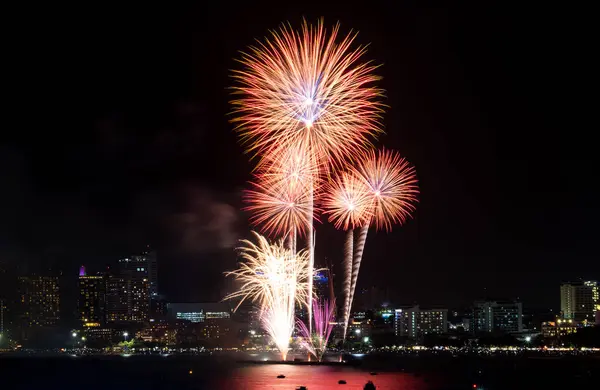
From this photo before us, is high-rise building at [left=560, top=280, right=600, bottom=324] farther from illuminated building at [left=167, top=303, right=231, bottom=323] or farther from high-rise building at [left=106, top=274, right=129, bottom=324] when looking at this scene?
high-rise building at [left=106, top=274, right=129, bottom=324]

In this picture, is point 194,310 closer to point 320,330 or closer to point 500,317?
point 500,317

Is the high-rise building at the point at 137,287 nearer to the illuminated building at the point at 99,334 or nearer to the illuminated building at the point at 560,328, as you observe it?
the illuminated building at the point at 99,334

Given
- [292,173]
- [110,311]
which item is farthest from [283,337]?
[110,311]

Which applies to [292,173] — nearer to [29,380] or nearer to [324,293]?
[29,380]

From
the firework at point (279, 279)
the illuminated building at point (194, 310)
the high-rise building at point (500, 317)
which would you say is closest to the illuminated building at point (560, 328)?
the high-rise building at point (500, 317)

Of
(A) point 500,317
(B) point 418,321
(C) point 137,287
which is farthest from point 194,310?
(A) point 500,317

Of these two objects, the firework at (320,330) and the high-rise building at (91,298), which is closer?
the firework at (320,330)
